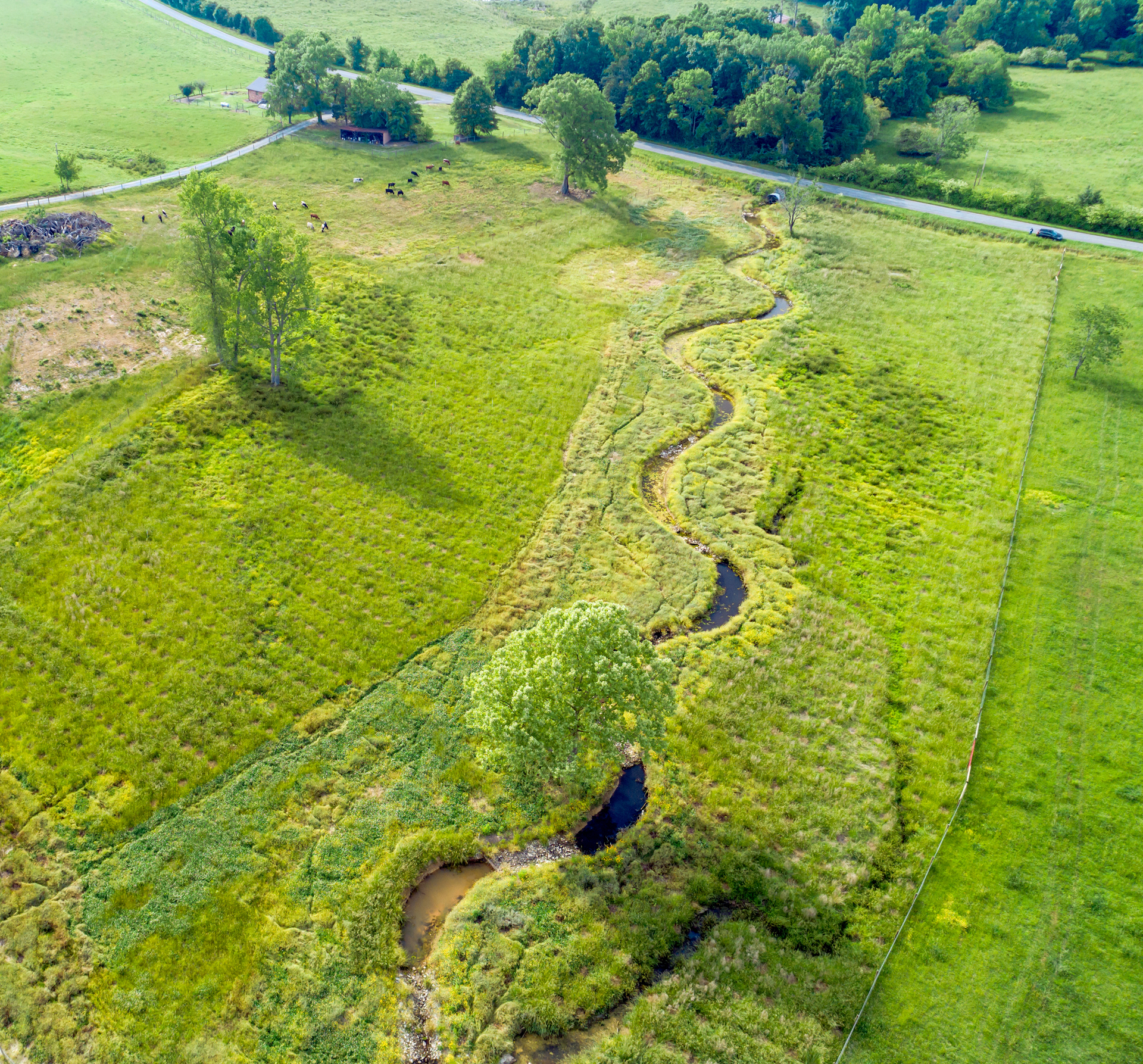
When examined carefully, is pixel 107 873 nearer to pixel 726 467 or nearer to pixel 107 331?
pixel 726 467

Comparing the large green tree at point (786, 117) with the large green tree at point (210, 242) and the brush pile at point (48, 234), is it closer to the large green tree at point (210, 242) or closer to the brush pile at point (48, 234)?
the large green tree at point (210, 242)

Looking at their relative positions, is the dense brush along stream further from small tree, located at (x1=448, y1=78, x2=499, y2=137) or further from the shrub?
small tree, located at (x1=448, y1=78, x2=499, y2=137)

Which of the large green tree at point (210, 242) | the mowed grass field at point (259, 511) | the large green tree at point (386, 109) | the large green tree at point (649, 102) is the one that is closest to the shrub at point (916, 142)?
the large green tree at point (649, 102)

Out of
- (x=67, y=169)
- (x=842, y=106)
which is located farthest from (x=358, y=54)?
(x=842, y=106)

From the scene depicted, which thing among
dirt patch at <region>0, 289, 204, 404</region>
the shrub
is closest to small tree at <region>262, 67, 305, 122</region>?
dirt patch at <region>0, 289, 204, 404</region>

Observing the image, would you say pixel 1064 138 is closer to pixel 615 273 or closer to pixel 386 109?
pixel 615 273

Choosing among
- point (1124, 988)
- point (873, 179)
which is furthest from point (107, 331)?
point (873, 179)
